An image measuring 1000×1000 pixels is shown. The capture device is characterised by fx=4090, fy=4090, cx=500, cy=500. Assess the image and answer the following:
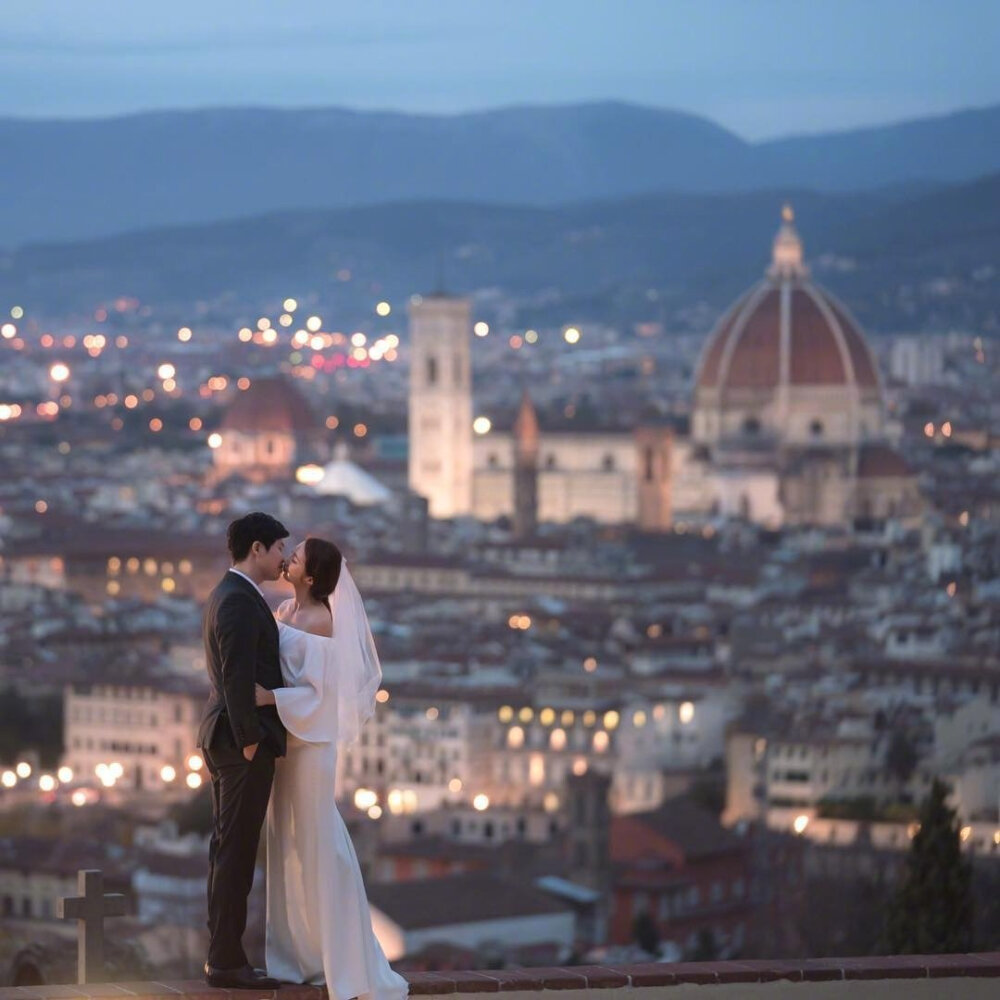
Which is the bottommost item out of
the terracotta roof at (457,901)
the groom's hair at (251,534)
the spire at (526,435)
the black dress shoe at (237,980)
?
the terracotta roof at (457,901)

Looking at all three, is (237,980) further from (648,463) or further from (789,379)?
(789,379)

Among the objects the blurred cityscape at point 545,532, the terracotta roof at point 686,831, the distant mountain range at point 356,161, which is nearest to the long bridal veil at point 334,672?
the blurred cityscape at point 545,532

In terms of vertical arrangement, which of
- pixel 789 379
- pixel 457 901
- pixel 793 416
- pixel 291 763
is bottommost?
pixel 457 901

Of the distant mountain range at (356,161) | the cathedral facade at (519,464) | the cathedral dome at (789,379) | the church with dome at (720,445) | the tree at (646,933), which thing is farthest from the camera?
the distant mountain range at (356,161)

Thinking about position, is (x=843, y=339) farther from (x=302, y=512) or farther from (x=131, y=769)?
(x=131, y=769)

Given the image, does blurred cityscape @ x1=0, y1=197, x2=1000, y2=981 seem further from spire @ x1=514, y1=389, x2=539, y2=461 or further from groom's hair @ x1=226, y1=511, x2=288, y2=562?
A: groom's hair @ x1=226, y1=511, x2=288, y2=562

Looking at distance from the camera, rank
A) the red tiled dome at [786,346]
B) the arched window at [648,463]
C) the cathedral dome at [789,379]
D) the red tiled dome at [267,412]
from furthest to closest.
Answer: the red tiled dome at [267,412] → the red tiled dome at [786,346] → the cathedral dome at [789,379] → the arched window at [648,463]

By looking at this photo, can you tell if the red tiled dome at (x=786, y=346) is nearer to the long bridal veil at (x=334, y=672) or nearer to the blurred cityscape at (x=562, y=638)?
the blurred cityscape at (x=562, y=638)

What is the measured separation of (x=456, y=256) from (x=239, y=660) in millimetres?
146043

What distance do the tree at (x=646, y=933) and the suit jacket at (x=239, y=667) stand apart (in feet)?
60.1

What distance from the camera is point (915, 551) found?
6172 cm

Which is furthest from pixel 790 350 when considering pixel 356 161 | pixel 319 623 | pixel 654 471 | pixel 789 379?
pixel 356 161

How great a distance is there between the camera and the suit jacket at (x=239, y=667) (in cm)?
611

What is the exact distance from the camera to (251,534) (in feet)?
20.5
